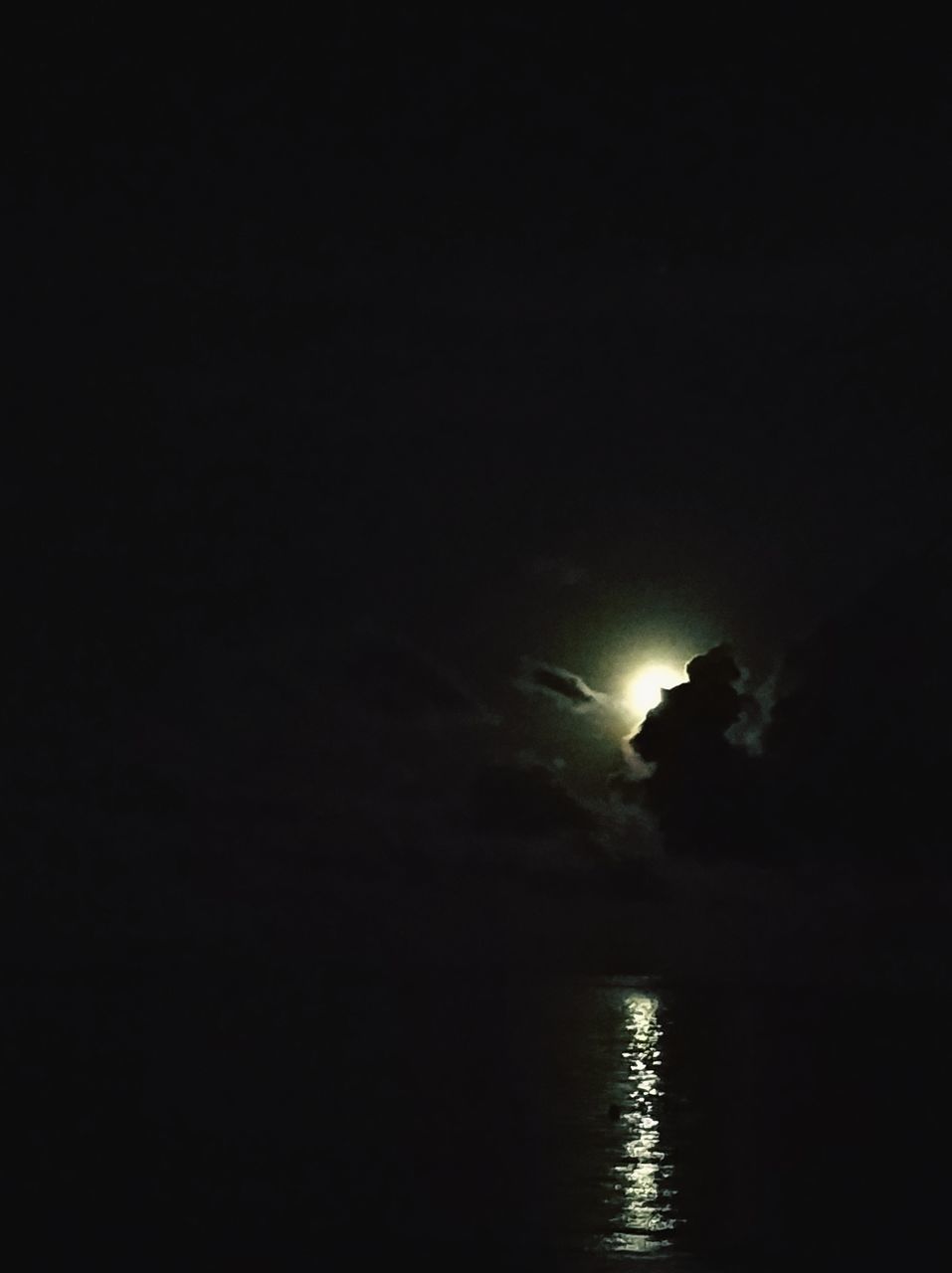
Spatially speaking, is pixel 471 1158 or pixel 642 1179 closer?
pixel 642 1179

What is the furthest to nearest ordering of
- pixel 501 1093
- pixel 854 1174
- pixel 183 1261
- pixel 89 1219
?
pixel 501 1093, pixel 854 1174, pixel 89 1219, pixel 183 1261

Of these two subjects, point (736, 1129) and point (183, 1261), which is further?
point (736, 1129)

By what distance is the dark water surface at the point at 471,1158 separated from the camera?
46.6 meters

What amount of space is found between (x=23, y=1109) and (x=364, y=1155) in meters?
22.4

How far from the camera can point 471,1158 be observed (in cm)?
6156

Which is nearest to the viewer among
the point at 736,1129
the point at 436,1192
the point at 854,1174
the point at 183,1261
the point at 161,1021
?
the point at 183,1261

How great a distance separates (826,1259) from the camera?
148 ft

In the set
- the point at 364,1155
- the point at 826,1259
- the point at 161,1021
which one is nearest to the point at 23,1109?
the point at 364,1155

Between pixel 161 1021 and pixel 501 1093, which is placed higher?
pixel 161 1021

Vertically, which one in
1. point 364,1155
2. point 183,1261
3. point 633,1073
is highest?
point 633,1073

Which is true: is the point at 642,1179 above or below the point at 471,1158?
below

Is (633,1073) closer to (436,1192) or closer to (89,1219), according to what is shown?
(436,1192)

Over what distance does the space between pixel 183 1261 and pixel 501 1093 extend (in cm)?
4453

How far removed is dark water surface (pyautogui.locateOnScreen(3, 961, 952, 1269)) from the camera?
4656 cm
